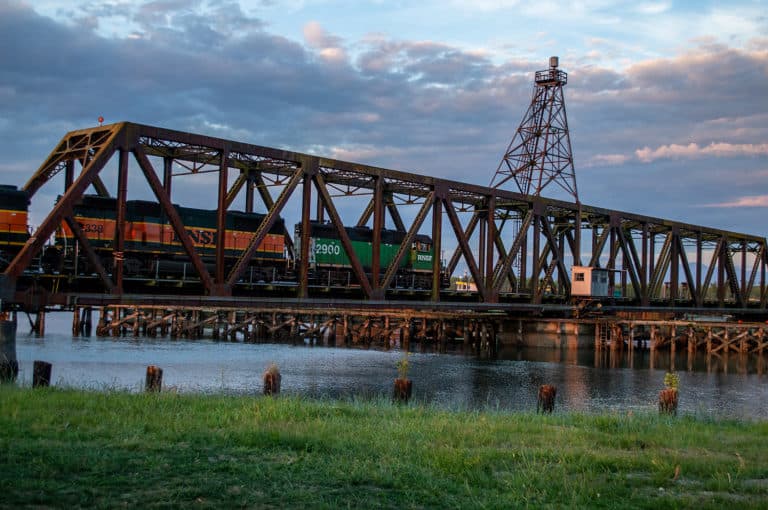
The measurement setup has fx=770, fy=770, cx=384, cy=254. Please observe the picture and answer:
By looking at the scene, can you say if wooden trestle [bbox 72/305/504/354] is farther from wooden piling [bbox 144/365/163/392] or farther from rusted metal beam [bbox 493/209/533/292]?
wooden piling [bbox 144/365/163/392]

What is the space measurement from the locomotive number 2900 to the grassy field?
119ft

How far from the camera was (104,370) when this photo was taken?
35.9 m

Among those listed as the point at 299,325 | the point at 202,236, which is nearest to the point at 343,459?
the point at 202,236

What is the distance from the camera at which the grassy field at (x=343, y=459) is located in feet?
30.0

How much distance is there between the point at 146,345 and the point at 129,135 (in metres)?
24.3

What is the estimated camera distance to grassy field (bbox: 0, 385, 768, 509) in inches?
360

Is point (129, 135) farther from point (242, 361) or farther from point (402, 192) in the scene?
A: point (402, 192)

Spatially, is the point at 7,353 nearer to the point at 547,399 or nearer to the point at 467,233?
the point at 547,399

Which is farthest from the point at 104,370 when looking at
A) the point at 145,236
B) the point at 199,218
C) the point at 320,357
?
the point at 320,357

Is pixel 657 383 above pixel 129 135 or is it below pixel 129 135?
below

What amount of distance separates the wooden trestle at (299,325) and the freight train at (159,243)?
11.7 m

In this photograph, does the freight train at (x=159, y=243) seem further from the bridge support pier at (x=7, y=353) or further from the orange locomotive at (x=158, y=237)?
the bridge support pier at (x=7, y=353)

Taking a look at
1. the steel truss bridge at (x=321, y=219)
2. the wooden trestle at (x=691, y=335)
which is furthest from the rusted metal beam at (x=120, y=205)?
the wooden trestle at (x=691, y=335)

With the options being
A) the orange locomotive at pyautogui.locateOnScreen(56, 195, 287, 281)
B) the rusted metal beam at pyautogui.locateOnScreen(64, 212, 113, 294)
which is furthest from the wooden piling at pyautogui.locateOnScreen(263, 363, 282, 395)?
the orange locomotive at pyautogui.locateOnScreen(56, 195, 287, 281)
